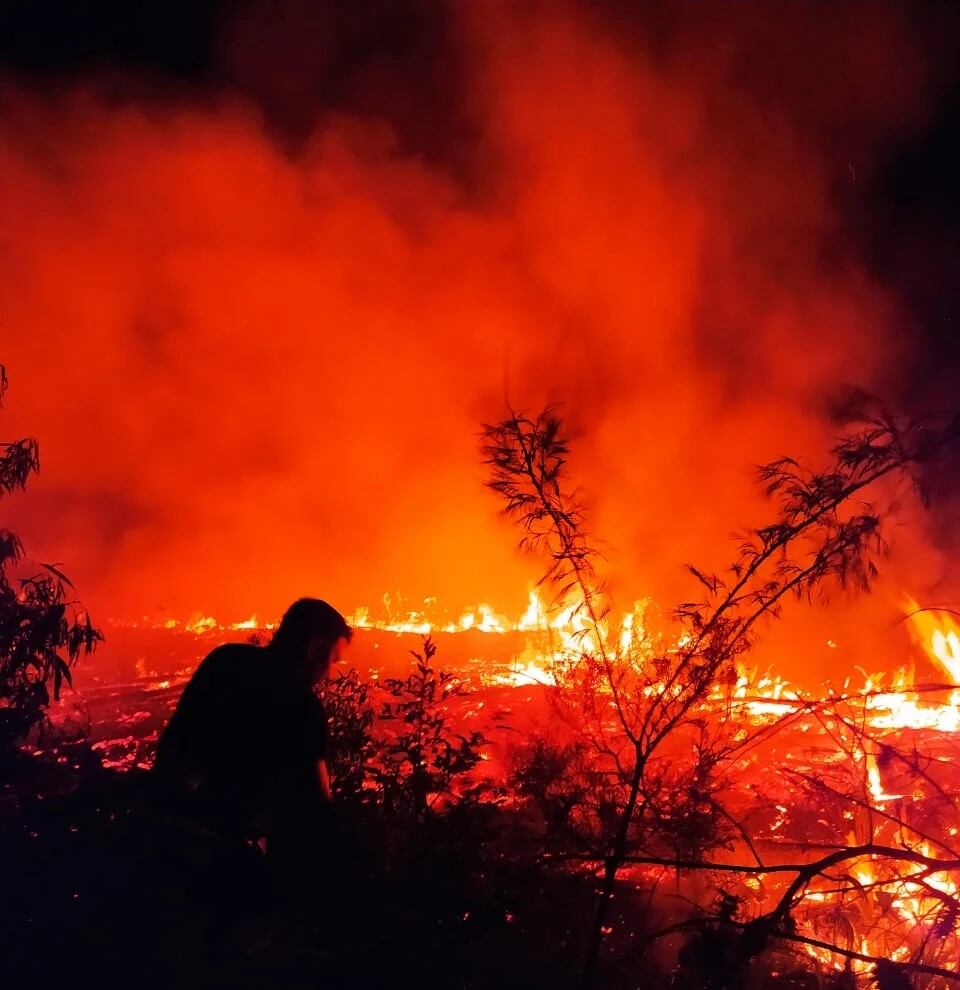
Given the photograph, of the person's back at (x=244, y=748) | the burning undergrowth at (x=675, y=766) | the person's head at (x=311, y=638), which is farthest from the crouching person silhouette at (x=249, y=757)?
the burning undergrowth at (x=675, y=766)

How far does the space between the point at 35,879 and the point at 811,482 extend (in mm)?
5167

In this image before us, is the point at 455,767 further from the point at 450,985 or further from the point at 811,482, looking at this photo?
the point at 811,482

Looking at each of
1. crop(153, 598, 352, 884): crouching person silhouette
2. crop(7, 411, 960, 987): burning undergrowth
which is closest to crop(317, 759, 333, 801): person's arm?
crop(153, 598, 352, 884): crouching person silhouette

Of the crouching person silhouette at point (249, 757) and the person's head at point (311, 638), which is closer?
the crouching person silhouette at point (249, 757)

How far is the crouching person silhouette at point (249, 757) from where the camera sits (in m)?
3.03

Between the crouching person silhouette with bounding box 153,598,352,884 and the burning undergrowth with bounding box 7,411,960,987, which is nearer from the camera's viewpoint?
the crouching person silhouette with bounding box 153,598,352,884

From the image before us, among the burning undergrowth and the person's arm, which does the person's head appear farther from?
the burning undergrowth

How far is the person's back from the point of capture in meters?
3.04

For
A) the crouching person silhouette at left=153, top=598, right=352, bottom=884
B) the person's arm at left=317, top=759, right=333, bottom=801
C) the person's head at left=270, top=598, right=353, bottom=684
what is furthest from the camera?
the person's head at left=270, top=598, right=353, bottom=684

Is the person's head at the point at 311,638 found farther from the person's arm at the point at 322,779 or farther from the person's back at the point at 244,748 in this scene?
the person's arm at the point at 322,779

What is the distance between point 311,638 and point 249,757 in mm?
622

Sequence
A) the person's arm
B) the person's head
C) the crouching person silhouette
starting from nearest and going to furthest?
the crouching person silhouette, the person's arm, the person's head

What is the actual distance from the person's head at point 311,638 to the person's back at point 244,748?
236mm

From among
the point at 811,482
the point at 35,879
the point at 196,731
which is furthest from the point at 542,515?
the point at 35,879
